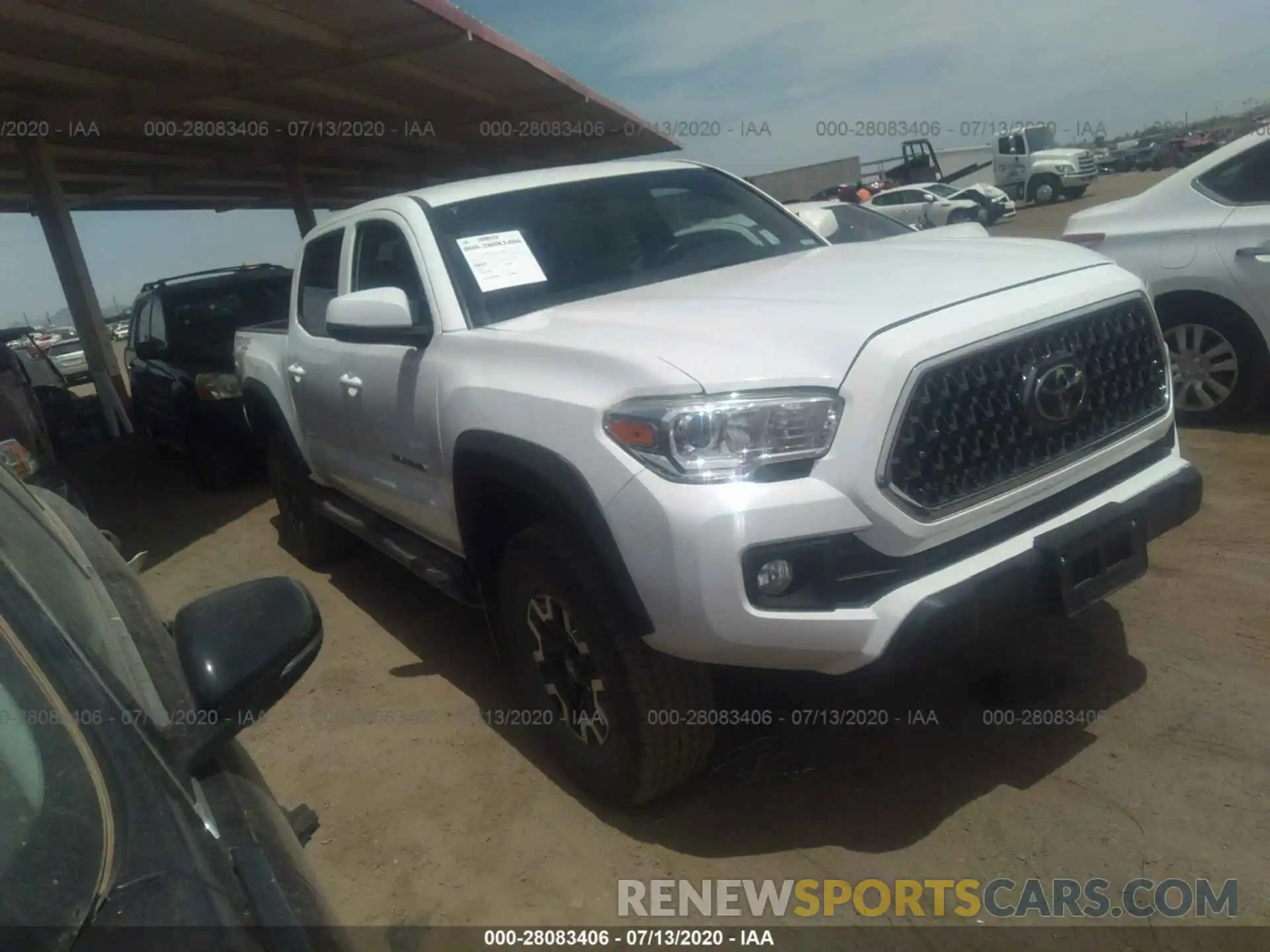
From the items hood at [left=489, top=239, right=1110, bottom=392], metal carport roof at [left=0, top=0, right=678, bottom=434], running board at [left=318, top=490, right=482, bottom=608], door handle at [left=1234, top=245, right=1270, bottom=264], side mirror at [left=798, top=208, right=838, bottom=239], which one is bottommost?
running board at [left=318, top=490, right=482, bottom=608]

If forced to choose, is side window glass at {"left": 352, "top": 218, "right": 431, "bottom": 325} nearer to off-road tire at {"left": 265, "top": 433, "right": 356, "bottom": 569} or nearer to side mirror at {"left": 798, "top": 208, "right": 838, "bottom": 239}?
off-road tire at {"left": 265, "top": 433, "right": 356, "bottom": 569}

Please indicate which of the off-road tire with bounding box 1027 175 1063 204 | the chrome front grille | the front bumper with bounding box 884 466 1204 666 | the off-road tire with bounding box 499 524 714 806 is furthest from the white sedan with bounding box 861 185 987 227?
the off-road tire with bounding box 499 524 714 806

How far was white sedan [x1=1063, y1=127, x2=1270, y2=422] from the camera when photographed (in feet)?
16.8

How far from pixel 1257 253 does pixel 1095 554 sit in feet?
11.4

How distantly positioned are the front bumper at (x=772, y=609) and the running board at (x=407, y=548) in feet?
4.03

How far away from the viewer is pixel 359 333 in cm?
340

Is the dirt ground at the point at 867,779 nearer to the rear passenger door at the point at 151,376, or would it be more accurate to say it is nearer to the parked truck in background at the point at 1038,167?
the rear passenger door at the point at 151,376

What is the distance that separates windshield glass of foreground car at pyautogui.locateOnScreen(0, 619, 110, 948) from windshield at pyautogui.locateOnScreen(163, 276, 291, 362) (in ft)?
25.3

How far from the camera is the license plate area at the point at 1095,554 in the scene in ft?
8.23

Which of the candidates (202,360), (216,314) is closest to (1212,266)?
(202,360)

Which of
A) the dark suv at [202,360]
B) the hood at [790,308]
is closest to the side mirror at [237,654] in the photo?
the hood at [790,308]

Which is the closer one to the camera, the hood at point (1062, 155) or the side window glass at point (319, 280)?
the side window glass at point (319, 280)

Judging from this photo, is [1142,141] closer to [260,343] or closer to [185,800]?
[260,343]

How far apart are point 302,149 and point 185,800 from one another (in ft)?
48.1
